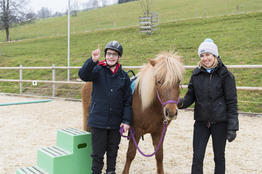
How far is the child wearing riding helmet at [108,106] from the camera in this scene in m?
2.40

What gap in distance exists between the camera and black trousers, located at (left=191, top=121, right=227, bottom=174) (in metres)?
2.26

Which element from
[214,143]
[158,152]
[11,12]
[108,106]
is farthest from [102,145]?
[11,12]

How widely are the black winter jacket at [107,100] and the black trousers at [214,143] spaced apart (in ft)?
2.46

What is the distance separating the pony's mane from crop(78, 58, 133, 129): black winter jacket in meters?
0.20

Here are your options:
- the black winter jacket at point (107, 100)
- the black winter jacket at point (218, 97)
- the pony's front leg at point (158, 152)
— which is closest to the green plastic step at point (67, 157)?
the black winter jacket at point (107, 100)

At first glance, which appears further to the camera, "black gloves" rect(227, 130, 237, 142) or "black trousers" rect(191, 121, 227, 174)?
"black trousers" rect(191, 121, 227, 174)

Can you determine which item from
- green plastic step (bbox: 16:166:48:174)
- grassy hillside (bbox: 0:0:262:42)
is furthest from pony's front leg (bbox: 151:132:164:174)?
grassy hillside (bbox: 0:0:262:42)

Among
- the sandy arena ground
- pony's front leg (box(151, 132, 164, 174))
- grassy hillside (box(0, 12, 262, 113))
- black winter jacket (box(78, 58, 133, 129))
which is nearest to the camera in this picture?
black winter jacket (box(78, 58, 133, 129))

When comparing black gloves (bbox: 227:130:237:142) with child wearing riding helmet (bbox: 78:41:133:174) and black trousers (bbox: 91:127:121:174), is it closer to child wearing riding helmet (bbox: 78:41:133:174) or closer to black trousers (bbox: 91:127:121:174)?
child wearing riding helmet (bbox: 78:41:133:174)

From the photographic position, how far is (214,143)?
7.55ft

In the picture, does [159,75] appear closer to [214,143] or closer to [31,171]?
[214,143]

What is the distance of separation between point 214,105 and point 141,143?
2.27 m

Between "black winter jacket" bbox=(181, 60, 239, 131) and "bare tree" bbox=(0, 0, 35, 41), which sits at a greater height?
"bare tree" bbox=(0, 0, 35, 41)

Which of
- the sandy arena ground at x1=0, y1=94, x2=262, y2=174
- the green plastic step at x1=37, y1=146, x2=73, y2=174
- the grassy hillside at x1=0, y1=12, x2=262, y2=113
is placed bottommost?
the sandy arena ground at x1=0, y1=94, x2=262, y2=174
